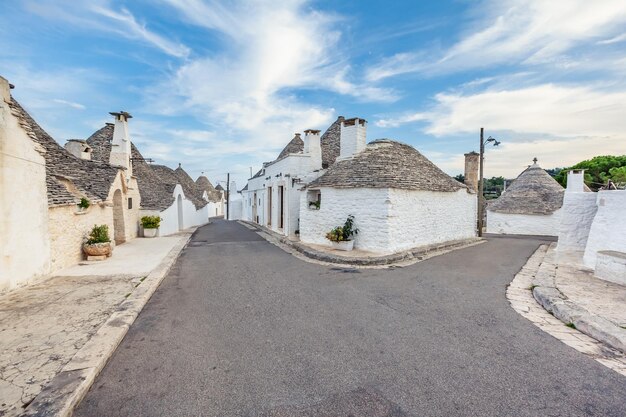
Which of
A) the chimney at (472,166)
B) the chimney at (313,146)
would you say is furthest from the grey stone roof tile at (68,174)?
the chimney at (472,166)

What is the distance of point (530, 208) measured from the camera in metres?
23.3

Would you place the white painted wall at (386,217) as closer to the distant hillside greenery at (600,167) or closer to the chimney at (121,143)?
the chimney at (121,143)

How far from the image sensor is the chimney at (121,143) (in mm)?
15984

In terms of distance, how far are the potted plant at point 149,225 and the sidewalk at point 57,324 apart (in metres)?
8.69

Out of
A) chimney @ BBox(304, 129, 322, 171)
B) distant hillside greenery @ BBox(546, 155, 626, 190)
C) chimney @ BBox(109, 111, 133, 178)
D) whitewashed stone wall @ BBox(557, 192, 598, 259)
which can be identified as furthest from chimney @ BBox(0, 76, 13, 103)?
distant hillside greenery @ BBox(546, 155, 626, 190)

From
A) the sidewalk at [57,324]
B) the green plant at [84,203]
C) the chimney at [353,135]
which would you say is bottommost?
the sidewalk at [57,324]

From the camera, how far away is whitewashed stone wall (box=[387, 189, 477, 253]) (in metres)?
11.4

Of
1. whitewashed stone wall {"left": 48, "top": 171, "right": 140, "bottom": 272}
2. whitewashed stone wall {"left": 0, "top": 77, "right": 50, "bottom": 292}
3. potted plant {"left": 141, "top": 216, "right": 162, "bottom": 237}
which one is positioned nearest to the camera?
whitewashed stone wall {"left": 0, "top": 77, "right": 50, "bottom": 292}

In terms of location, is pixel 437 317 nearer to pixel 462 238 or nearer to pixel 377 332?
pixel 377 332

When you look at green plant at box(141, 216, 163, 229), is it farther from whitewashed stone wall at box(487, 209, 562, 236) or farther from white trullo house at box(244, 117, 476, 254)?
whitewashed stone wall at box(487, 209, 562, 236)

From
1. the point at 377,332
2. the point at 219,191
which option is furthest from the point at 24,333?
the point at 219,191

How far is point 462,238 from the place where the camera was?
15992 millimetres

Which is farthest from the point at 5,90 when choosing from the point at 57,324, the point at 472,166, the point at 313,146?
the point at 472,166

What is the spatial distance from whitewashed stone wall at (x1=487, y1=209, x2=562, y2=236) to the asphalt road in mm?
20868
